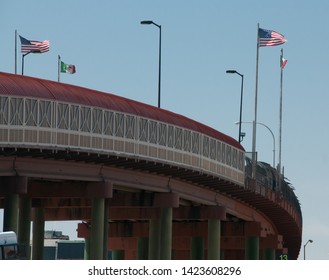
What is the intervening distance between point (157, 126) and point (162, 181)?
8.13 meters

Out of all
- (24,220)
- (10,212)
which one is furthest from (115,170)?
(24,220)

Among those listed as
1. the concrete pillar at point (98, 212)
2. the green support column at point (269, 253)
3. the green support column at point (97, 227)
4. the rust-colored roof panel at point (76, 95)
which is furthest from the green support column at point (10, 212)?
the green support column at point (269, 253)

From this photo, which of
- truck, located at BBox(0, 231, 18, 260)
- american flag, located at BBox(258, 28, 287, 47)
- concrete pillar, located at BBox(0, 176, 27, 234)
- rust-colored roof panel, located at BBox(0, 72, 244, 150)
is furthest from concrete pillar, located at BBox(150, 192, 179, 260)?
truck, located at BBox(0, 231, 18, 260)

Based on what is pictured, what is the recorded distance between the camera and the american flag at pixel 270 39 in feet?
387

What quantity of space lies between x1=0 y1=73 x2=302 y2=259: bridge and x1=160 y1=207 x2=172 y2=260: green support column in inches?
3.7

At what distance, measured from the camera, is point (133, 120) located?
87625 mm

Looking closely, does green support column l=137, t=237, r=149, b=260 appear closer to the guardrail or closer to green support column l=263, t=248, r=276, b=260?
green support column l=263, t=248, r=276, b=260

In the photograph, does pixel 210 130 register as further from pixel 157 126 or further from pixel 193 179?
pixel 157 126

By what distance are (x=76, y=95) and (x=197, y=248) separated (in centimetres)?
5618

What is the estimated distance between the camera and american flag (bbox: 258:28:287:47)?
118 meters

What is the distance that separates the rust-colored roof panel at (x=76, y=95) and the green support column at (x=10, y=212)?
818cm

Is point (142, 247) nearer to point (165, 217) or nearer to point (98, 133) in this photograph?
point (165, 217)

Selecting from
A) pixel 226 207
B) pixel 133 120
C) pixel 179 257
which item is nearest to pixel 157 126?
pixel 133 120

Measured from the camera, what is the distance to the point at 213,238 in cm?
11488
